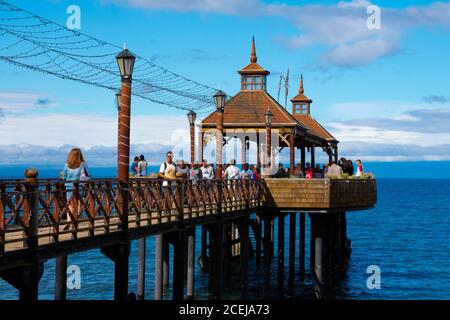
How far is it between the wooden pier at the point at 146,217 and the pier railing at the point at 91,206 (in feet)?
0.05

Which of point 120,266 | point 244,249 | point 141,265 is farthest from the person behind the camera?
point 141,265

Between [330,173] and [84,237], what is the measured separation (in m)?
16.8

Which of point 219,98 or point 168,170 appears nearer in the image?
point 168,170

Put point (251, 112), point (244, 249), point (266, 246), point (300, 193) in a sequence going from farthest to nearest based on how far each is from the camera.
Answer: point (251, 112) < point (266, 246) < point (300, 193) < point (244, 249)

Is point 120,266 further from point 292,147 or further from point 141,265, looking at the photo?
point 292,147

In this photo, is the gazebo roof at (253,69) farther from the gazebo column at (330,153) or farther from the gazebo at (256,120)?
the gazebo column at (330,153)

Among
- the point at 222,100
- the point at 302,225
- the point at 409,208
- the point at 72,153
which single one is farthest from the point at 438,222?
the point at 72,153

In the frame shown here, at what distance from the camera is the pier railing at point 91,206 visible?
491 inches

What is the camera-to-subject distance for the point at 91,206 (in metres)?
14.6

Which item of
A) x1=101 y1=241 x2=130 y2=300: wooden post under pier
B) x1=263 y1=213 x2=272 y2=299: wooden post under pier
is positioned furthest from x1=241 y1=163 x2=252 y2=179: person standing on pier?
x1=101 y1=241 x2=130 y2=300: wooden post under pier

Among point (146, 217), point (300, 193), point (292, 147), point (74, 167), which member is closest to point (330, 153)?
point (292, 147)

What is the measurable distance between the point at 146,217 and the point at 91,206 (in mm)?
3771

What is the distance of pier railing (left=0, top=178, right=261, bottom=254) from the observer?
12469 mm
